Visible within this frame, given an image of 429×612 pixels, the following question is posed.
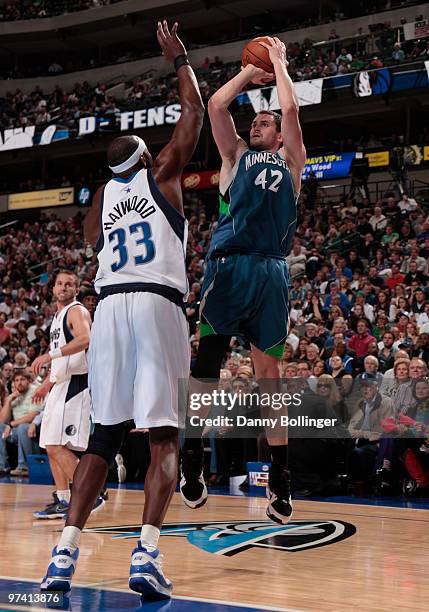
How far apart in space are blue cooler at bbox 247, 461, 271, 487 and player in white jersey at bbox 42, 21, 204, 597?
5.73 m

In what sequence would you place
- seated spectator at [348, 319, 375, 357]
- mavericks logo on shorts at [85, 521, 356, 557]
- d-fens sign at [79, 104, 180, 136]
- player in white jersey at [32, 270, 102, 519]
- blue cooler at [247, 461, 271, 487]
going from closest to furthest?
mavericks logo on shorts at [85, 521, 356, 557]
player in white jersey at [32, 270, 102, 519]
blue cooler at [247, 461, 271, 487]
seated spectator at [348, 319, 375, 357]
d-fens sign at [79, 104, 180, 136]

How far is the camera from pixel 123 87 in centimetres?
2905

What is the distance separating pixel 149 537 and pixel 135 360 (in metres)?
0.84

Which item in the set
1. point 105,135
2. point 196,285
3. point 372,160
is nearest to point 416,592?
point 196,285

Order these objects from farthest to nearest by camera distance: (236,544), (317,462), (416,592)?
(317,462)
(236,544)
(416,592)

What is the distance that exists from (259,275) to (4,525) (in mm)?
3322

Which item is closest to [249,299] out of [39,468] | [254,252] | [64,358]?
[254,252]

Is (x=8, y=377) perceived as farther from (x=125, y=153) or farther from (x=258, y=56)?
(x=125, y=153)

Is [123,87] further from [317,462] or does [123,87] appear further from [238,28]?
[317,462]

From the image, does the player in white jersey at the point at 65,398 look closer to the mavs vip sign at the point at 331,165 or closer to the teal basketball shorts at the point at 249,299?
the teal basketball shorts at the point at 249,299

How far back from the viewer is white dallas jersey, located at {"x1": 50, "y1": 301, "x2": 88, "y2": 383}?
750cm

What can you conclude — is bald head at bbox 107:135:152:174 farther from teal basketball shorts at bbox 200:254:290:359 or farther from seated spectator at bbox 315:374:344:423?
seated spectator at bbox 315:374:344:423

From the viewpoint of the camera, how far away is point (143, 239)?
4188 mm

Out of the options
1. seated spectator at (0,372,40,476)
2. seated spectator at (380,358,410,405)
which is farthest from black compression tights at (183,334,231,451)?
seated spectator at (0,372,40,476)
